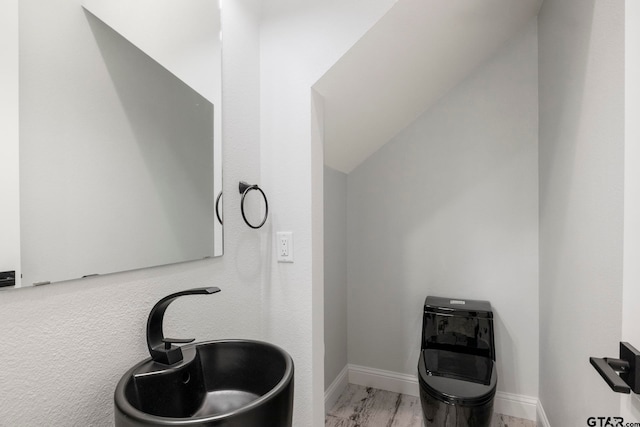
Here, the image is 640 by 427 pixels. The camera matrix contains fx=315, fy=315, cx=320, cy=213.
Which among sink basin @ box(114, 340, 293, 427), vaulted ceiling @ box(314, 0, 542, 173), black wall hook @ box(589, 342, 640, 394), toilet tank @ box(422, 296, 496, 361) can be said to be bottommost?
toilet tank @ box(422, 296, 496, 361)

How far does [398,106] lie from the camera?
2.00m

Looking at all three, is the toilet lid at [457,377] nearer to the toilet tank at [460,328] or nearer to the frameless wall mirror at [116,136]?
the toilet tank at [460,328]

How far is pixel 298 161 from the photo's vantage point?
1.38 metres

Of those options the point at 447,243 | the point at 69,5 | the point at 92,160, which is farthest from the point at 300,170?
the point at 447,243

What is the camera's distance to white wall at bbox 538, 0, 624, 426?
0.95 m

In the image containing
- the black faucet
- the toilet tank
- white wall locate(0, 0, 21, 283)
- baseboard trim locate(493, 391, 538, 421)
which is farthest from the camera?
baseboard trim locate(493, 391, 538, 421)

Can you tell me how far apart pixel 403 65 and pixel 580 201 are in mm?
1015

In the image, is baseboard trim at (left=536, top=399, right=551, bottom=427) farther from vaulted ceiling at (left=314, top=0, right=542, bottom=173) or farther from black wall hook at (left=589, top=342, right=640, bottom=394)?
vaulted ceiling at (left=314, top=0, right=542, bottom=173)

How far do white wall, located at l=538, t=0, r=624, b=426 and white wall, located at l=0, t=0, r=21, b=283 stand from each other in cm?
148

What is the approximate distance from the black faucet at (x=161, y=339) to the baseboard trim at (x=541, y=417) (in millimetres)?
2055

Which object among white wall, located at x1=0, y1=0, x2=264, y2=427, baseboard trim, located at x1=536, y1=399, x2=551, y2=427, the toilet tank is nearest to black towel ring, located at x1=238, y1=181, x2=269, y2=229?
white wall, located at x1=0, y1=0, x2=264, y2=427

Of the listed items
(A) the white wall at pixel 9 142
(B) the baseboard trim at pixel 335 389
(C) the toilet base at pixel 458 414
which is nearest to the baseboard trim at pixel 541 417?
(C) the toilet base at pixel 458 414

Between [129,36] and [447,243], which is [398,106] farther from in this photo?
[129,36]

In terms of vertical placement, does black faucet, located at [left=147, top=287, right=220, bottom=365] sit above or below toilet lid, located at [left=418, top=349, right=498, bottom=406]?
above
